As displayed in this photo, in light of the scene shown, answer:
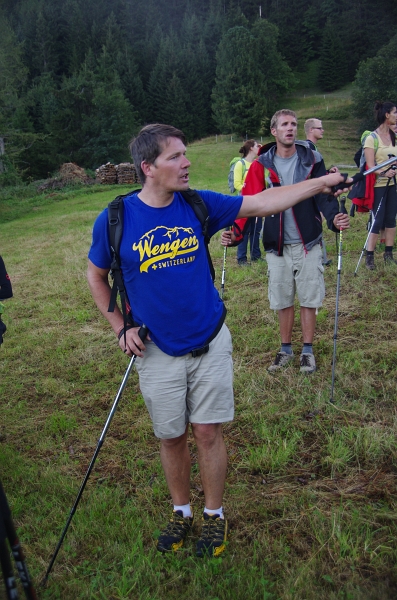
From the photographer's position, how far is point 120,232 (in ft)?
9.23

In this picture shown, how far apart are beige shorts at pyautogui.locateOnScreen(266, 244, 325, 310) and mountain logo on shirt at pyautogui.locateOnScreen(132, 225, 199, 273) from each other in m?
2.30

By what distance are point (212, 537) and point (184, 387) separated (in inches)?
35.3

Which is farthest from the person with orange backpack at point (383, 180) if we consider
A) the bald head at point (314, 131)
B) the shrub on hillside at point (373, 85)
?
the shrub on hillside at point (373, 85)

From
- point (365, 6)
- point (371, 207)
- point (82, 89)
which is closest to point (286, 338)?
point (371, 207)

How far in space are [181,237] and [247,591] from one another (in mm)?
1904

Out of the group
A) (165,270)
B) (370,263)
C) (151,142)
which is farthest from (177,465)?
(370,263)

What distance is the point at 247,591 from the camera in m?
2.66

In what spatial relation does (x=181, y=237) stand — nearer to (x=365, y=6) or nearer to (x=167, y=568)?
(x=167, y=568)

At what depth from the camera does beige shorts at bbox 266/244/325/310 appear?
4902 millimetres

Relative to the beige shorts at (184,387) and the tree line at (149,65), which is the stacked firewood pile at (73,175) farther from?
the beige shorts at (184,387)

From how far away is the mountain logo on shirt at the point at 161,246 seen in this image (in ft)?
9.21

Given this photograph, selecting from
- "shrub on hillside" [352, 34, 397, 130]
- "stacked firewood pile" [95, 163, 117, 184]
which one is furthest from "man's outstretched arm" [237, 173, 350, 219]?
"shrub on hillside" [352, 34, 397, 130]

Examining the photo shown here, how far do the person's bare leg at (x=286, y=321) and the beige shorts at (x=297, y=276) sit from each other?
0.09m

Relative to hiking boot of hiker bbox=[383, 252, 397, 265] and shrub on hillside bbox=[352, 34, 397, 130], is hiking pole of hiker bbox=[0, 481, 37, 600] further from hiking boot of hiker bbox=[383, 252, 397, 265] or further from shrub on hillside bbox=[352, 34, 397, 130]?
shrub on hillside bbox=[352, 34, 397, 130]
